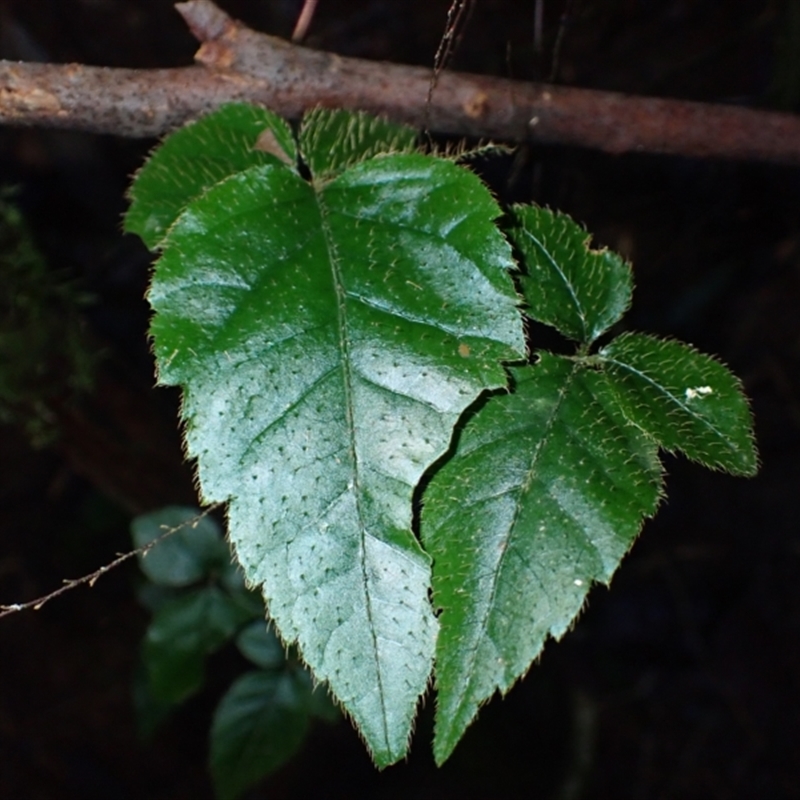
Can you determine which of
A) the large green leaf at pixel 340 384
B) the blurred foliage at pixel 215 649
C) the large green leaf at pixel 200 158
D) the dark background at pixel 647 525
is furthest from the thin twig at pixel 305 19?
the blurred foliage at pixel 215 649

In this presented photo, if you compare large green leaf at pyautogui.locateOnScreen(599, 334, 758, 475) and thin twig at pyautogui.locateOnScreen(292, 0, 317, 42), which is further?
thin twig at pyautogui.locateOnScreen(292, 0, 317, 42)

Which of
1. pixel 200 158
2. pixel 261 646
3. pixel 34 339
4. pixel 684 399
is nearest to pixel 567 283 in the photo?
pixel 684 399

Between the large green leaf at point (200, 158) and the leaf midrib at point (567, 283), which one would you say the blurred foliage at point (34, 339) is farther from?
the leaf midrib at point (567, 283)

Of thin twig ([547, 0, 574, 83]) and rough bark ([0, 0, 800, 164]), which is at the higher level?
thin twig ([547, 0, 574, 83])

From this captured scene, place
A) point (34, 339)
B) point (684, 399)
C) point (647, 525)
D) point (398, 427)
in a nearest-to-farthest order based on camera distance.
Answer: point (398, 427) < point (684, 399) < point (34, 339) < point (647, 525)

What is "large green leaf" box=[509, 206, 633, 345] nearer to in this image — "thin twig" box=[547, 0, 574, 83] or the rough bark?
the rough bark

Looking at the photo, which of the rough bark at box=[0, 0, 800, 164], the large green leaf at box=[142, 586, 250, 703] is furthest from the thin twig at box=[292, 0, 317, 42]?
the large green leaf at box=[142, 586, 250, 703]

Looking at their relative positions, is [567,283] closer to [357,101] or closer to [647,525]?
[357,101]
